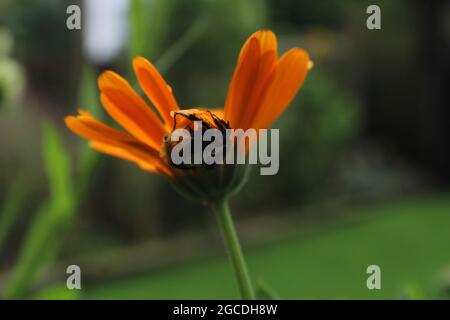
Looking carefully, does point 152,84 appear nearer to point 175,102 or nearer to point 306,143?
point 175,102

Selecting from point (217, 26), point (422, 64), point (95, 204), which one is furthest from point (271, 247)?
point (422, 64)

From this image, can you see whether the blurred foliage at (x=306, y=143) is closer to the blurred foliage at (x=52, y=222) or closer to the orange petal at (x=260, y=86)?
the blurred foliage at (x=52, y=222)

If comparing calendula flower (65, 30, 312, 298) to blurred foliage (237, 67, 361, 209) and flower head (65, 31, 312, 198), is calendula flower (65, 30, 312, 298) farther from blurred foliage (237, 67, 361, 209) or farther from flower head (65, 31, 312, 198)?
blurred foliage (237, 67, 361, 209)

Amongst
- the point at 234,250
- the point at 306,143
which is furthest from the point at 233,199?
the point at 234,250

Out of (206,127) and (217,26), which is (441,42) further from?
(206,127)

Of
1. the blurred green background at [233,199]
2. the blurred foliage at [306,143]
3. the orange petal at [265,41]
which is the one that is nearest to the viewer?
the orange petal at [265,41]

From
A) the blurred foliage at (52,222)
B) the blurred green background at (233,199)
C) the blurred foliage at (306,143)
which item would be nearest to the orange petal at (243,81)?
the blurred foliage at (52,222)
